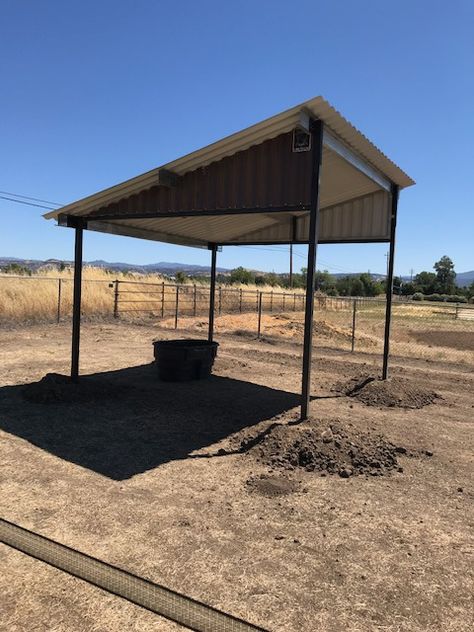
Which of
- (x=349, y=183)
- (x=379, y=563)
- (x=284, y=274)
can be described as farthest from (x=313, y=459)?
(x=284, y=274)

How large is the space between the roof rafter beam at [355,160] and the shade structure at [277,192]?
2 centimetres

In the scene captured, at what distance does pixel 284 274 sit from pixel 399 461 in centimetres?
7327

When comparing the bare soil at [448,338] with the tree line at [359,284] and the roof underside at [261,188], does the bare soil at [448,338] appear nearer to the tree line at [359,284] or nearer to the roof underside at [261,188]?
the roof underside at [261,188]

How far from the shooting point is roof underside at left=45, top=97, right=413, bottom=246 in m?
6.27

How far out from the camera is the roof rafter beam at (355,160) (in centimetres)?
628

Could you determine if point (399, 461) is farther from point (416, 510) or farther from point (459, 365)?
point (459, 365)

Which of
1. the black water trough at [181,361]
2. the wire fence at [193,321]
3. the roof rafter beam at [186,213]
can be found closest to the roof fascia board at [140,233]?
the roof rafter beam at [186,213]

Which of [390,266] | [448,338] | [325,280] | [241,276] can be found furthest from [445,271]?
[390,266]

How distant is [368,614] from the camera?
282 cm

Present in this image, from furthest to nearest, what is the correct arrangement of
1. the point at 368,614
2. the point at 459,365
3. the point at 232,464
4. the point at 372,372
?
the point at 459,365
the point at 372,372
the point at 232,464
the point at 368,614

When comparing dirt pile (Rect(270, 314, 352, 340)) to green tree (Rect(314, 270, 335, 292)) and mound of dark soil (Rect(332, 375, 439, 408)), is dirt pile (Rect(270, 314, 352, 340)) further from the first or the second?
green tree (Rect(314, 270, 335, 292))

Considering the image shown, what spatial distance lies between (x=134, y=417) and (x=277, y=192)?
367 centimetres

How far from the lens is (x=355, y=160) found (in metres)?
7.14

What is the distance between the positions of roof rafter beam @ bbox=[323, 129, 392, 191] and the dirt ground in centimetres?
358
